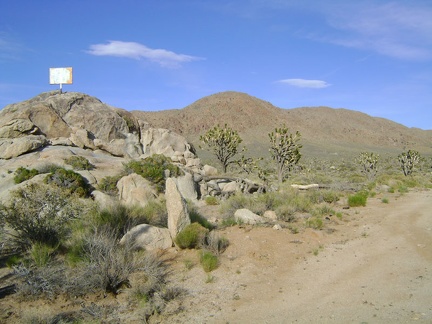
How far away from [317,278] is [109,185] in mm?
10689

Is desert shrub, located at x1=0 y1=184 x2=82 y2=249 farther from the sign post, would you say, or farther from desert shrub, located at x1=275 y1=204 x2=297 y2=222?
the sign post

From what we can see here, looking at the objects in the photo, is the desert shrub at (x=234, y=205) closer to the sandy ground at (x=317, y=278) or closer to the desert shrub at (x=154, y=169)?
the sandy ground at (x=317, y=278)

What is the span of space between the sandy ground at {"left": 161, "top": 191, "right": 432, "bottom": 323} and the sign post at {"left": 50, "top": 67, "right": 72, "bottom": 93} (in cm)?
1803

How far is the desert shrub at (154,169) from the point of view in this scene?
56.4 ft

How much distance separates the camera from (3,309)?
6070 mm

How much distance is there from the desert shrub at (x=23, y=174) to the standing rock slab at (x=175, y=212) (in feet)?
28.1

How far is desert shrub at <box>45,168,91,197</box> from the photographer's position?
47.9 feet

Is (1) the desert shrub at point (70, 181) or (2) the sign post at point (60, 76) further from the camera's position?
(2) the sign post at point (60, 76)

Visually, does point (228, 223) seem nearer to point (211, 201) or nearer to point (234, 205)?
point (234, 205)

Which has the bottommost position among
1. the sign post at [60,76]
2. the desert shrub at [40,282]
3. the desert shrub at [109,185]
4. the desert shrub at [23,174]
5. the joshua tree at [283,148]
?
the desert shrub at [40,282]

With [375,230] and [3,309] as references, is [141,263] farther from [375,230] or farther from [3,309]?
[375,230]

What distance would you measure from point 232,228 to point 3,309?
21.6 feet

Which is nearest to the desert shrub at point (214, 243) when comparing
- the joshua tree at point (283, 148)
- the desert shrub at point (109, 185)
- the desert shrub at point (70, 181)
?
the desert shrub at point (70, 181)

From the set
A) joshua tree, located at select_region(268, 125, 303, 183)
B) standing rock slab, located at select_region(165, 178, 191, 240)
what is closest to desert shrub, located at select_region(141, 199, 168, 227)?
standing rock slab, located at select_region(165, 178, 191, 240)
